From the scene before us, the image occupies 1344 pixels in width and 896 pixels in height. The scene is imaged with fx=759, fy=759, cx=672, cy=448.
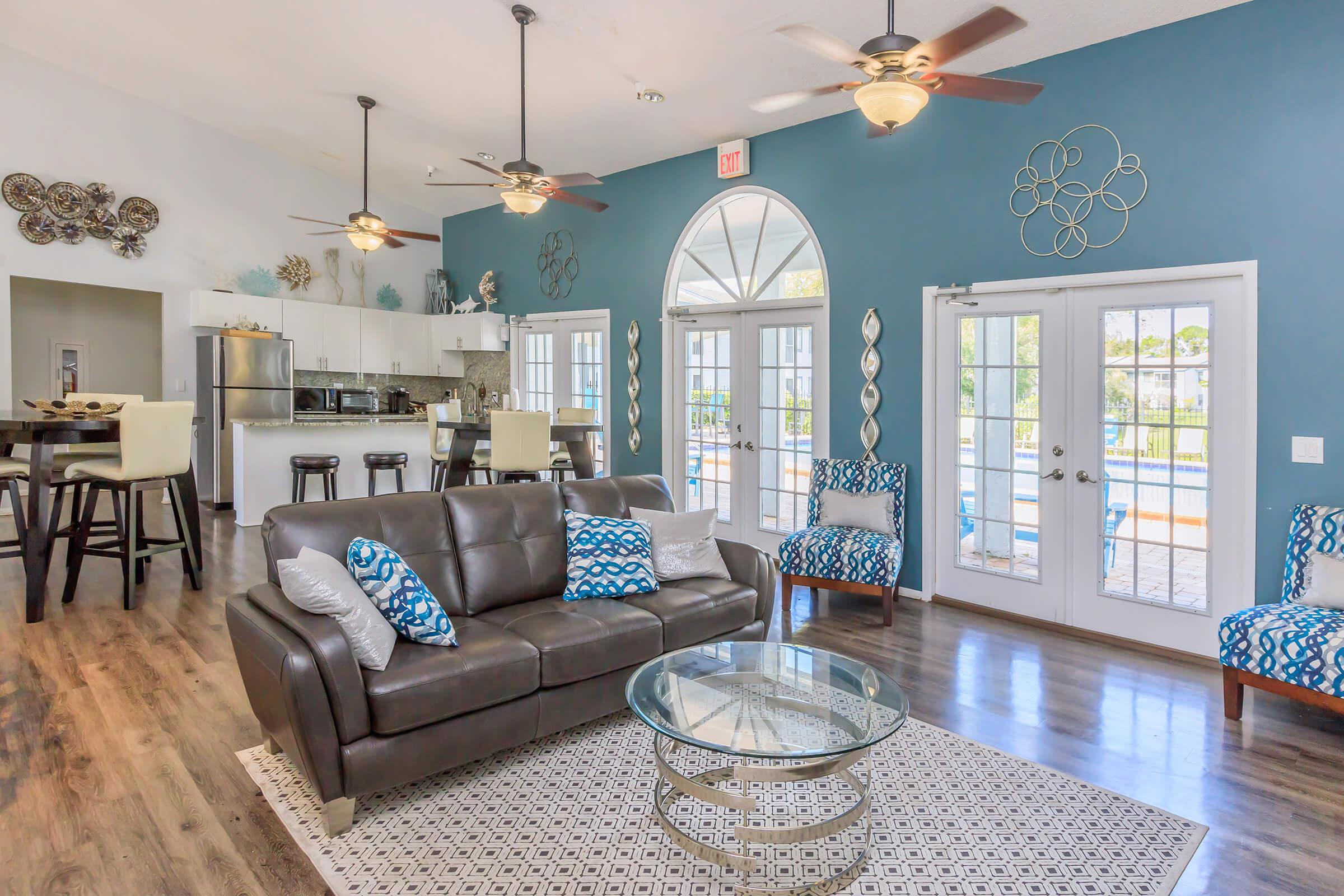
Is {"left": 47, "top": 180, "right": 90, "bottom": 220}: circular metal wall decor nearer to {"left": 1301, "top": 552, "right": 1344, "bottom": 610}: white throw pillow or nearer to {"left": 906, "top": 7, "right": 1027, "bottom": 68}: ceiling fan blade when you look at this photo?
A: {"left": 906, "top": 7, "right": 1027, "bottom": 68}: ceiling fan blade

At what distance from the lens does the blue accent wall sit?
3400 mm

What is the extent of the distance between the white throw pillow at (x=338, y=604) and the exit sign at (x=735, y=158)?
4402 millimetres

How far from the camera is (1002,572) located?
4.48 m

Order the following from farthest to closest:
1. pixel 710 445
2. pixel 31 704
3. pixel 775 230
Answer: pixel 710 445 < pixel 775 230 < pixel 31 704

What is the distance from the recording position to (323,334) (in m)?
8.09

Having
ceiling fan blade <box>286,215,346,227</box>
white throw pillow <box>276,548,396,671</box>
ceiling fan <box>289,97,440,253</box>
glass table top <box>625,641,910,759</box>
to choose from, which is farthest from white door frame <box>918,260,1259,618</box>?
ceiling fan blade <box>286,215,346,227</box>

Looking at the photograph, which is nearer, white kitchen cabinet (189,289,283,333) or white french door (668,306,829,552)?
white french door (668,306,829,552)

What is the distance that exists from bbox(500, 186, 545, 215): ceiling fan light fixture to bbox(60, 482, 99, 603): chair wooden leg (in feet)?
9.76

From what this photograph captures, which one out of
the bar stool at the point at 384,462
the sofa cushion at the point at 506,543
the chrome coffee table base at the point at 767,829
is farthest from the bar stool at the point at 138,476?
the chrome coffee table base at the point at 767,829

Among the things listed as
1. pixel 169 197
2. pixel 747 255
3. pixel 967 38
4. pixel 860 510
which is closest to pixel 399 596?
pixel 967 38

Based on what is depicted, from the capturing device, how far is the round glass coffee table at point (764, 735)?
2.00 m

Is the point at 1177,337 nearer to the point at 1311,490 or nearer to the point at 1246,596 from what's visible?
the point at 1311,490

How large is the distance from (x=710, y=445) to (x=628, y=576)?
119 inches

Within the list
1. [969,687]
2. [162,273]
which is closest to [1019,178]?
[969,687]
